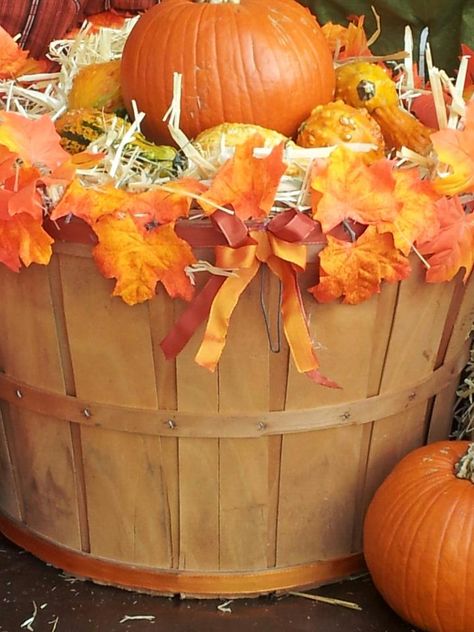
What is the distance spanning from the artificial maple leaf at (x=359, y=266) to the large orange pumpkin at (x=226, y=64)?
1.11 ft

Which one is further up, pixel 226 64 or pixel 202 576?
pixel 226 64

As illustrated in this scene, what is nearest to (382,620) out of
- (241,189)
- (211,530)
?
(211,530)

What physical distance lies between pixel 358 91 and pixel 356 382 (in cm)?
55

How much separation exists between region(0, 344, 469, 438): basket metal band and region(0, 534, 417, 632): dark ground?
A: 0.34 meters

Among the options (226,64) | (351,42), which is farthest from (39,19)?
(226,64)

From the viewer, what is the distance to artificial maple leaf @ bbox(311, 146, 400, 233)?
1.41 meters

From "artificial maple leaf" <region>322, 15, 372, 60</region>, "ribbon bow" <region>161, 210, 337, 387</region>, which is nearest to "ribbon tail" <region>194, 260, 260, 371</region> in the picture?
"ribbon bow" <region>161, 210, 337, 387</region>

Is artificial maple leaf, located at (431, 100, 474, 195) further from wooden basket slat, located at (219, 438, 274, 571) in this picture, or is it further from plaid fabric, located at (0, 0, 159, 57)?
plaid fabric, located at (0, 0, 159, 57)

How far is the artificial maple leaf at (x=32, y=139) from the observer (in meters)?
1.46

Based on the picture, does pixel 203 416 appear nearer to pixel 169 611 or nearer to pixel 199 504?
pixel 199 504

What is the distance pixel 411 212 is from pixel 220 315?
335mm

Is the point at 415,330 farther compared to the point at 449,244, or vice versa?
the point at 415,330

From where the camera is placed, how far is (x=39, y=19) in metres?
2.51

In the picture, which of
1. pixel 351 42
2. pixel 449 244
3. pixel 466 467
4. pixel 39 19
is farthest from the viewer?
pixel 39 19
